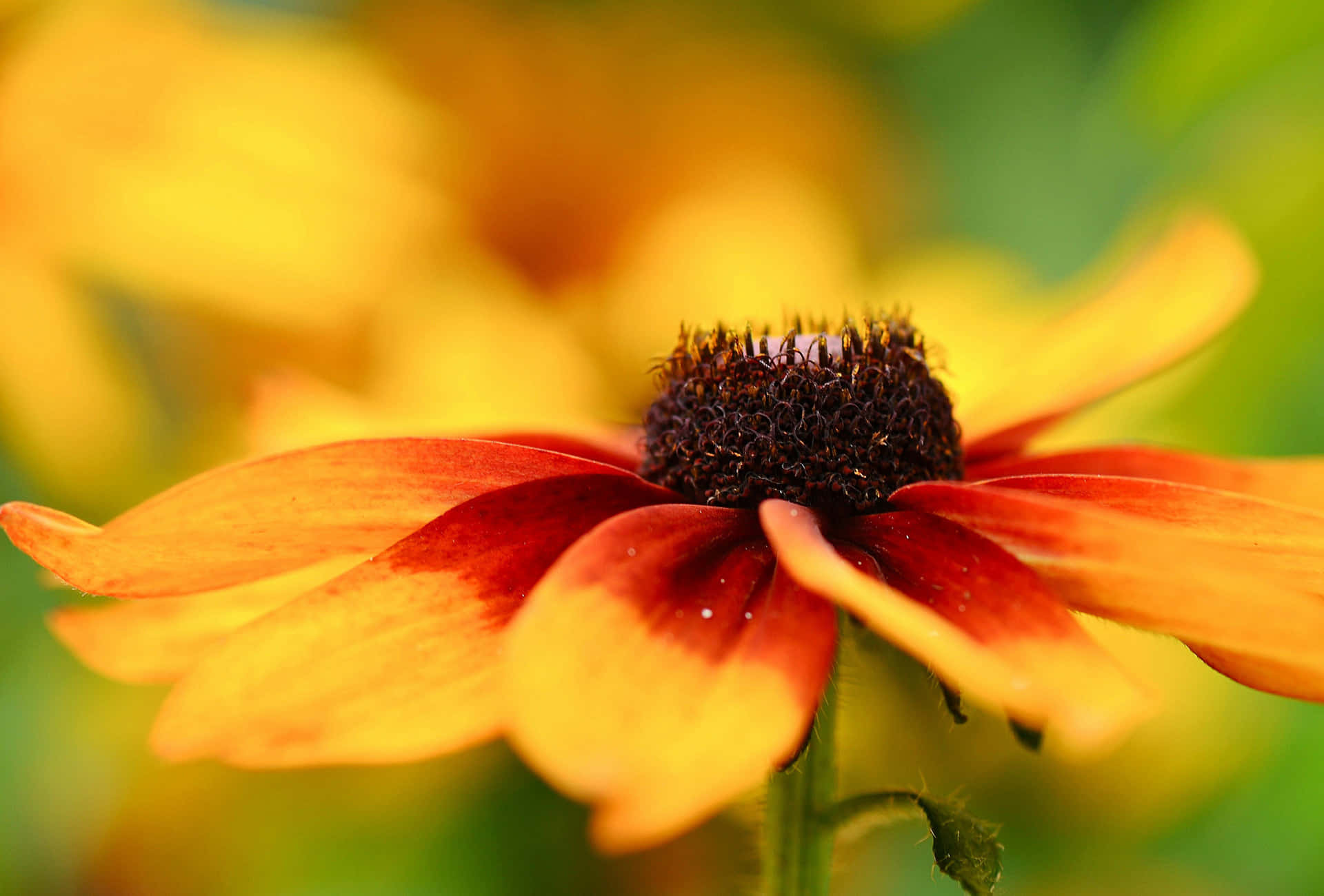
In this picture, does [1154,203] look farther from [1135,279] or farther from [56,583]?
[56,583]

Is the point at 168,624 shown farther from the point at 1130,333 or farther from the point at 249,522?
the point at 1130,333

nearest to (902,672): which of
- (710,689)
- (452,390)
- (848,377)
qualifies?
(848,377)

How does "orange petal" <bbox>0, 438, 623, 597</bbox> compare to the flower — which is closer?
the flower

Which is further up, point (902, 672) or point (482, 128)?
point (482, 128)

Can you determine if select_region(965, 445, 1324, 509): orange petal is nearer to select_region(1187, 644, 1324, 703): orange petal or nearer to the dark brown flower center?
the dark brown flower center

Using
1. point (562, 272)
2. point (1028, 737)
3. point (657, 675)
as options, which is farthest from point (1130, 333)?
point (562, 272)

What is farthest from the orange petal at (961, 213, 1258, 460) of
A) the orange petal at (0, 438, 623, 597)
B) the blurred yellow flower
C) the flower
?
the blurred yellow flower
